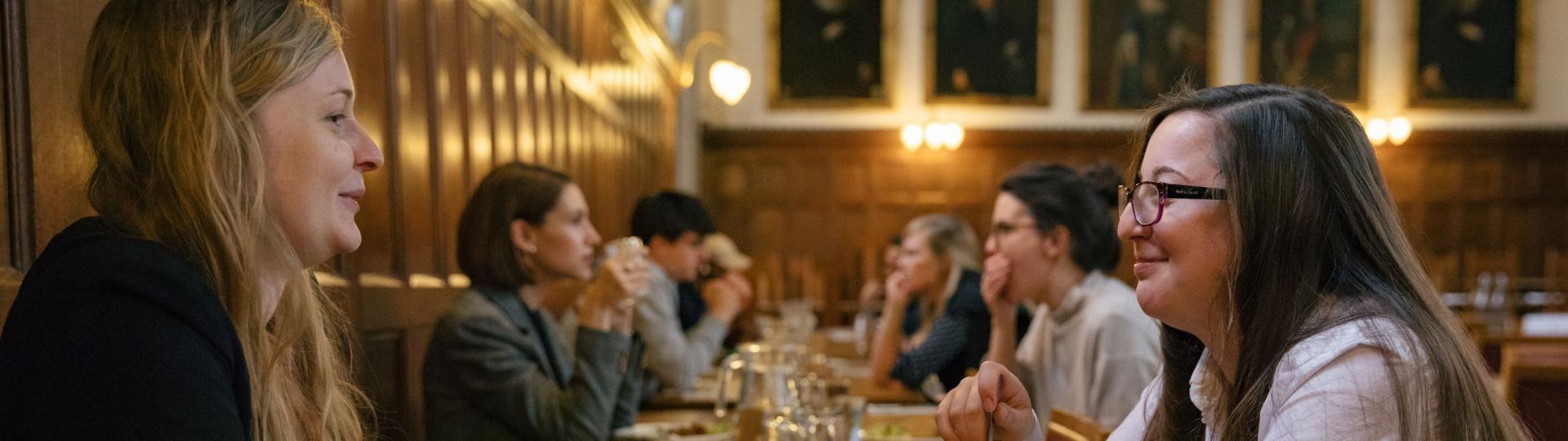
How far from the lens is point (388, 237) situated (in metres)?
3.37

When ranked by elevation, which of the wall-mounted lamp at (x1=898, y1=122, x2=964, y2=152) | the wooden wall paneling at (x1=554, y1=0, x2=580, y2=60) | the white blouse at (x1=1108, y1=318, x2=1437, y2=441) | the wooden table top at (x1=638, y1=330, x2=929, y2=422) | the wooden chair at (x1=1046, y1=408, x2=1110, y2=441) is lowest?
the wooden table top at (x1=638, y1=330, x2=929, y2=422)

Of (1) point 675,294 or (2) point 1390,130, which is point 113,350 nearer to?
(1) point 675,294

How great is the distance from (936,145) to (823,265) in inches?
72.8

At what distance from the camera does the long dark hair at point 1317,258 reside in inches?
57.7

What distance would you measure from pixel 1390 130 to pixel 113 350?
48.3 feet

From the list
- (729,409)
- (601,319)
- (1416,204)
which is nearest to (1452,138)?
(1416,204)

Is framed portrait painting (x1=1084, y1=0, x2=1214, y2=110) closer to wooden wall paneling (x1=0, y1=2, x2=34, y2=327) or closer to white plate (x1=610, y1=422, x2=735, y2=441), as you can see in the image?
white plate (x1=610, y1=422, x2=735, y2=441)

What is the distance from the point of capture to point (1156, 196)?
1.59m

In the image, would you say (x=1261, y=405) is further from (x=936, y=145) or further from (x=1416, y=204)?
(x=1416, y=204)

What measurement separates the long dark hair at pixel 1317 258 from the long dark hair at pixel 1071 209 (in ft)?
6.63

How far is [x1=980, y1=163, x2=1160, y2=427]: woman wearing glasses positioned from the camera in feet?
11.2

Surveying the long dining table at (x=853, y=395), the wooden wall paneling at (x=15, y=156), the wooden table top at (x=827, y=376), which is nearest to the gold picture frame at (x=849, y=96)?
the long dining table at (x=853, y=395)

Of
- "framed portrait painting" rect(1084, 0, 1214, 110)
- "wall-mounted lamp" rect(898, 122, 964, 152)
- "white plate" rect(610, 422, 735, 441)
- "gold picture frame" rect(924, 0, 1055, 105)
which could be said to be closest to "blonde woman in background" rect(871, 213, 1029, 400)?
"white plate" rect(610, 422, 735, 441)

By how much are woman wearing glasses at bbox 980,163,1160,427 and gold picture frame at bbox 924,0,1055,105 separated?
1033cm
